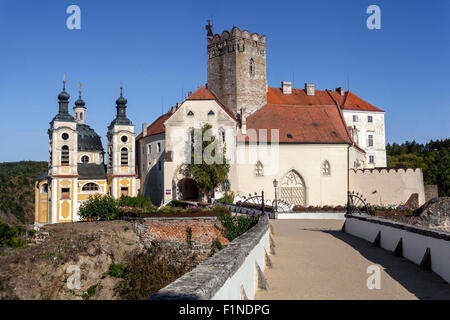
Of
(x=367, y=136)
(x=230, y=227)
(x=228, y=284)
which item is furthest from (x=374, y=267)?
(x=367, y=136)

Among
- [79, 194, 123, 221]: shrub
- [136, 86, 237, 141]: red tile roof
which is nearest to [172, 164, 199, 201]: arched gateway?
[136, 86, 237, 141]: red tile roof

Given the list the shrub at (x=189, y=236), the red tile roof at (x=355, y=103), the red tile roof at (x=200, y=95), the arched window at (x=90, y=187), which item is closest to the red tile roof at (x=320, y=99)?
the red tile roof at (x=355, y=103)

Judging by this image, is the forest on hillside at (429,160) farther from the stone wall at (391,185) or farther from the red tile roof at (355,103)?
the stone wall at (391,185)

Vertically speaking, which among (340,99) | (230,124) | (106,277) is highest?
(340,99)

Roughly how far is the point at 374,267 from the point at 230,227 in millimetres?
15963

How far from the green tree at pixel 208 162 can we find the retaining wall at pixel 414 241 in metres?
25.7

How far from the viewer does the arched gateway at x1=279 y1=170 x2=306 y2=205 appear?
45.0 metres

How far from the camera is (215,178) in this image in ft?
137

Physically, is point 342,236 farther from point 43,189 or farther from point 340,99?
point 340,99

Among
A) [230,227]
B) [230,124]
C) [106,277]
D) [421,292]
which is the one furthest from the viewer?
[230,124]

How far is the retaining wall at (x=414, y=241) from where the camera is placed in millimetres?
8971

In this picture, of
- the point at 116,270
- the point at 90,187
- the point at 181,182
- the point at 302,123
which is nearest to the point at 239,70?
the point at 302,123

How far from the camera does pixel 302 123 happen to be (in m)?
47.7

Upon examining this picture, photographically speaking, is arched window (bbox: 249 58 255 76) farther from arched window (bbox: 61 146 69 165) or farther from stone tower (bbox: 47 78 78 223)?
arched window (bbox: 61 146 69 165)
